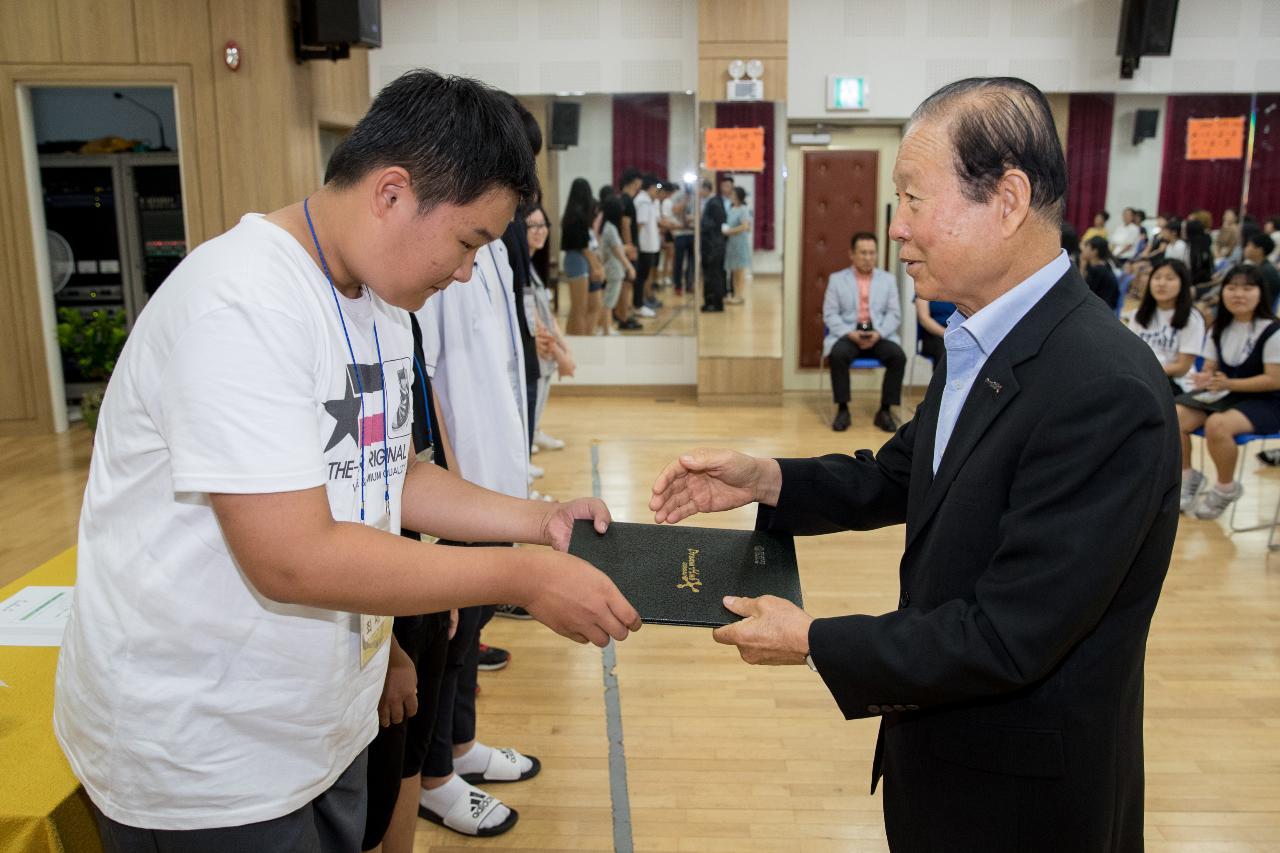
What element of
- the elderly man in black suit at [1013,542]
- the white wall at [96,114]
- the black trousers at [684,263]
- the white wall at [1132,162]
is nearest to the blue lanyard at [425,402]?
the elderly man in black suit at [1013,542]

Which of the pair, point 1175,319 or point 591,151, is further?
point 591,151

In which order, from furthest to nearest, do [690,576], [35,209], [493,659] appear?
[35,209], [493,659], [690,576]

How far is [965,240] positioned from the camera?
1.35 meters

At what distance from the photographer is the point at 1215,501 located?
5336 mm

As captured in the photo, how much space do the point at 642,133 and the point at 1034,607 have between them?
295 inches

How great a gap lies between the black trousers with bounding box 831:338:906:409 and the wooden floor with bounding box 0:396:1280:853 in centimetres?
271

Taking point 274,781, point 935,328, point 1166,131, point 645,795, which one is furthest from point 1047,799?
point 1166,131

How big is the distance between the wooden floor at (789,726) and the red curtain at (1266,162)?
16.1ft

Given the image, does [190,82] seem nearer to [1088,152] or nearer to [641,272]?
[641,272]

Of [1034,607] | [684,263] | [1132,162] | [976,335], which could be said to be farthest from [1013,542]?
[1132,162]

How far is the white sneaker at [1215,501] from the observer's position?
529cm

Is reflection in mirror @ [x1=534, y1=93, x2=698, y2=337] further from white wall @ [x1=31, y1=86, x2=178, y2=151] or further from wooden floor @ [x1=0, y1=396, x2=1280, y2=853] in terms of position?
wooden floor @ [x1=0, y1=396, x2=1280, y2=853]

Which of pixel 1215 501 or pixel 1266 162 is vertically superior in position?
pixel 1266 162

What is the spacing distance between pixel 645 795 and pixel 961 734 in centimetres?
155
